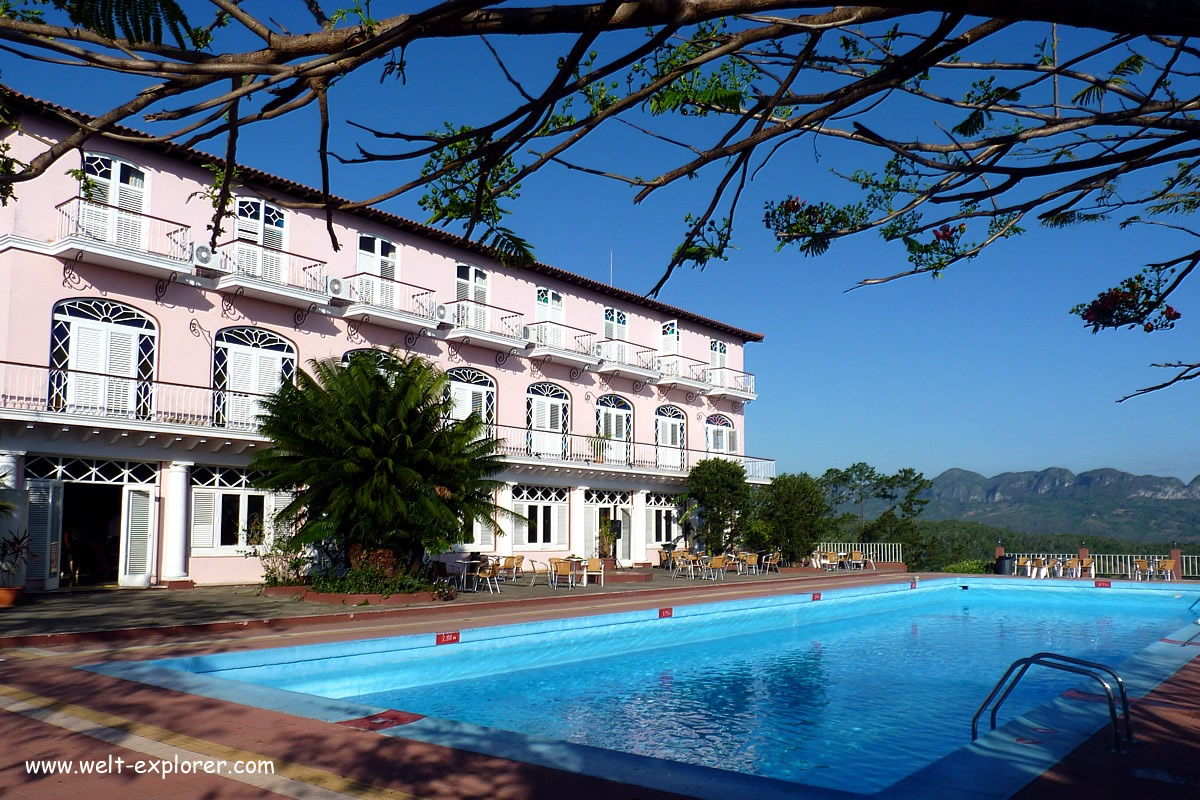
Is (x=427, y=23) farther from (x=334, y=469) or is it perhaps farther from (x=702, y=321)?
(x=702, y=321)

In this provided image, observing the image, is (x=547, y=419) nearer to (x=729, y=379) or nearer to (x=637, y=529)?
(x=637, y=529)

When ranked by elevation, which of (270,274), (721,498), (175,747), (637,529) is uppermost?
(270,274)

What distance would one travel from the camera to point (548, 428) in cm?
2683

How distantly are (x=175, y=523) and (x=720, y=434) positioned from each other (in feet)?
66.0

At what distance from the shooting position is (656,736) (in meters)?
8.36

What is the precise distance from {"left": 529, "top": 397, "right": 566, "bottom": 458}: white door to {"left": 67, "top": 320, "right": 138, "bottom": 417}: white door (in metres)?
10.7

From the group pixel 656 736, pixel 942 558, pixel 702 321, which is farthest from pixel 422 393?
pixel 942 558

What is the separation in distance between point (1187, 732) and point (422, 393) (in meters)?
12.2

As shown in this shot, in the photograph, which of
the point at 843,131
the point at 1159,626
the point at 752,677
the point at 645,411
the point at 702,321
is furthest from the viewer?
the point at 702,321

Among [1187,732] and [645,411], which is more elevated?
[645,411]

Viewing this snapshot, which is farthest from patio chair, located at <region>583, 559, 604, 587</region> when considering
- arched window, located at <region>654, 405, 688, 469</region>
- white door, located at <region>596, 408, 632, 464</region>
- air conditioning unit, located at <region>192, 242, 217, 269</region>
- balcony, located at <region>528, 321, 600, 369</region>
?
air conditioning unit, located at <region>192, 242, 217, 269</region>

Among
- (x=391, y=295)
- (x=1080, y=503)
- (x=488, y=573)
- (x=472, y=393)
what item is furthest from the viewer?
(x=1080, y=503)

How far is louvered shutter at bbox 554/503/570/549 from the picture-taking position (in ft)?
87.1

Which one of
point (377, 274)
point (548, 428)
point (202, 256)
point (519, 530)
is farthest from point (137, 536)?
point (548, 428)
